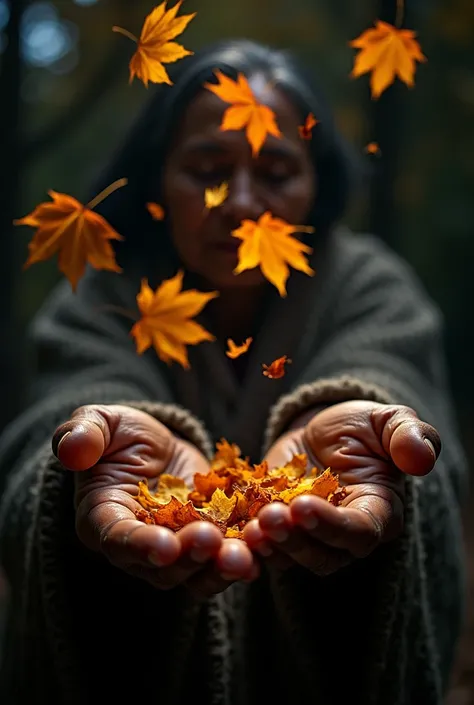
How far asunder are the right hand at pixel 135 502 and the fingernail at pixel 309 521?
0.14 ft

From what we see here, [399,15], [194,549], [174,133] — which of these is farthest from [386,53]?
[194,549]

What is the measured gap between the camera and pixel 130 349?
107 cm

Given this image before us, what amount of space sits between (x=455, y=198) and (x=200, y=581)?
4.69 ft

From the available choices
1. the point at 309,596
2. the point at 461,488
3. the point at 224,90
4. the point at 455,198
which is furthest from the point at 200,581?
the point at 455,198

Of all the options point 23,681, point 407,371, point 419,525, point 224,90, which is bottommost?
point 23,681

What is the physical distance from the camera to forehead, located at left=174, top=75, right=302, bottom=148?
94 centimetres

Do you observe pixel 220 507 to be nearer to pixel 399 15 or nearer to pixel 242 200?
pixel 242 200

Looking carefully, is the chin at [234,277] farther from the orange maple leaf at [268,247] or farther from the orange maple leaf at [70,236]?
the orange maple leaf at [70,236]

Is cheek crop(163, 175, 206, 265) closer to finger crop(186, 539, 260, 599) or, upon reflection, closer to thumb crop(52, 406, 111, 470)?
thumb crop(52, 406, 111, 470)

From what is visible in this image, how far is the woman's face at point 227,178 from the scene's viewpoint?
93 centimetres

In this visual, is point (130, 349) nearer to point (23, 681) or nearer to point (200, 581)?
point (23, 681)

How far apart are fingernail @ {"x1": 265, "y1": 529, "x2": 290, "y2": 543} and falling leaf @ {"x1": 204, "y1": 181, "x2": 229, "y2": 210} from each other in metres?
0.45

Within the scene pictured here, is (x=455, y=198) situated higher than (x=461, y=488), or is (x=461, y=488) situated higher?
(x=455, y=198)

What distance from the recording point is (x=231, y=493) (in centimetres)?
72
